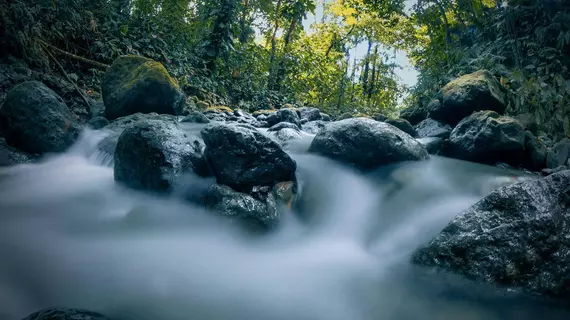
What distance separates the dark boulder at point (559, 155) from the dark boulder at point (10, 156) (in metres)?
7.68

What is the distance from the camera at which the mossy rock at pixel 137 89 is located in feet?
23.2

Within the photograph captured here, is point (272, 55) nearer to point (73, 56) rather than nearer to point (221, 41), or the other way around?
point (221, 41)

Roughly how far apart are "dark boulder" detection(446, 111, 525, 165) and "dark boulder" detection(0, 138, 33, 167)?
6717mm

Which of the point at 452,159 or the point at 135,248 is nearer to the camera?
the point at 135,248

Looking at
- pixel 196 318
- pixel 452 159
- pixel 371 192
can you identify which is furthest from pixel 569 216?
pixel 452 159

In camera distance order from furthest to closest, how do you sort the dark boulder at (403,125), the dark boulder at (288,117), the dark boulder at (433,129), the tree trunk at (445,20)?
1. the tree trunk at (445,20)
2. the dark boulder at (288,117)
3. the dark boulder at (403,125)
4. the dark boulder at (433,129)

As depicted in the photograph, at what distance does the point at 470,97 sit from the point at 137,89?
21.9 feet

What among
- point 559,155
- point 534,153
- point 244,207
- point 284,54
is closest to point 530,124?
point 534,153

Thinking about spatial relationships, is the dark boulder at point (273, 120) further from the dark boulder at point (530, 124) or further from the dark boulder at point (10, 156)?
the dark boulder at point (10, 156)

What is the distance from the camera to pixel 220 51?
12750 millimetres

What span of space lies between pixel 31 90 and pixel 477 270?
5.94 metres

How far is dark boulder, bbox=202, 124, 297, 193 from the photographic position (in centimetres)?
370

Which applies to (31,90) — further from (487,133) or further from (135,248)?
(487,133)

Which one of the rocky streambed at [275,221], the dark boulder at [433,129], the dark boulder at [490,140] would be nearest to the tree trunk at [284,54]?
the dark boulder at [433,129]
